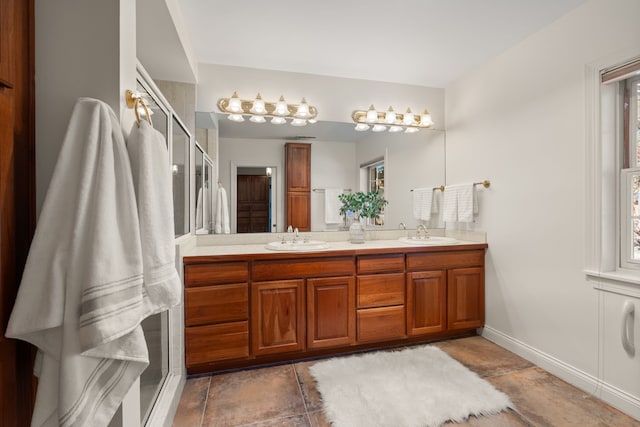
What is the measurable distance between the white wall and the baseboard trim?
0.08 ft

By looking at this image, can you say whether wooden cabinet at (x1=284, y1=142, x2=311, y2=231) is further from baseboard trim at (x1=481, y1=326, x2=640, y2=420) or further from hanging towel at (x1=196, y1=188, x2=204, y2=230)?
baseboard trim at (x1=481, y1=326, x2=640, y2=420)

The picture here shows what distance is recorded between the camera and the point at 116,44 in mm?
882

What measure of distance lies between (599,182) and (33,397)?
8.92ft

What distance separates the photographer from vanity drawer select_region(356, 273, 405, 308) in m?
2.24

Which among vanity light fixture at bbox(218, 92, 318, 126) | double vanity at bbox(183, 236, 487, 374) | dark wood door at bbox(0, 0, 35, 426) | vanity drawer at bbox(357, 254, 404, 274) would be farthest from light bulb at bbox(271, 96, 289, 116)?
dark wood door at bbox(0, 0, 35, 426)

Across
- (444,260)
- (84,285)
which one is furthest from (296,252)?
(84,285)

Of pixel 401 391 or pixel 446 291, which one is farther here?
pixel 446 291

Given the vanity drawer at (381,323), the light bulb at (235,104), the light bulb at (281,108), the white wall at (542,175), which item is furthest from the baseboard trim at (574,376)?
the light bulb at (235,104)

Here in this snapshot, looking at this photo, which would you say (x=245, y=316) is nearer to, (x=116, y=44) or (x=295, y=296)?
(x=295, y=296)

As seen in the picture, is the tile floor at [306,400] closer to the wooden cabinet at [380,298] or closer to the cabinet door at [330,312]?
the cabinet door at [330,312]

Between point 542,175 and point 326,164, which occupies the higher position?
point 326,164

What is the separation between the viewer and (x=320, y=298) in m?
2.15

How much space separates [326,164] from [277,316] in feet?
4.56

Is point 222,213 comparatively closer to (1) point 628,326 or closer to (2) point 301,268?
(2) point 301,268
